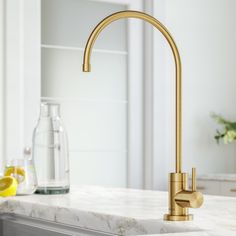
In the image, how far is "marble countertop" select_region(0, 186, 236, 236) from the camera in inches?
54.1

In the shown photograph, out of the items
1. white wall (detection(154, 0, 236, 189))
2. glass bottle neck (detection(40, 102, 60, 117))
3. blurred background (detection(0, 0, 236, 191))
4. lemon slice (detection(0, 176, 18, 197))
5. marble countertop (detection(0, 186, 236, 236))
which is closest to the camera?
marble countertop (detection(0, 186, 236, 236))

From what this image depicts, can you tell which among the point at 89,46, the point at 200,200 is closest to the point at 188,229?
the point at 200,200

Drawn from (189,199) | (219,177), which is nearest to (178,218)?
(189,199)

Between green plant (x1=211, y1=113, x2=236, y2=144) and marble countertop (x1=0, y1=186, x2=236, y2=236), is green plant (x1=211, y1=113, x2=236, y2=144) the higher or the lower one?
the higher one

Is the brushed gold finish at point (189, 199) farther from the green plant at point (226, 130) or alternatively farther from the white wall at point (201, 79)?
the green plant at point (226, 130)

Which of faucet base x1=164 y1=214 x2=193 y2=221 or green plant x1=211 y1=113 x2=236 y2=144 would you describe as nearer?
faucet base x1=164 y1=214 x2=193 y2=221

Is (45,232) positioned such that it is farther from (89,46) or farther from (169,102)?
(169,102)

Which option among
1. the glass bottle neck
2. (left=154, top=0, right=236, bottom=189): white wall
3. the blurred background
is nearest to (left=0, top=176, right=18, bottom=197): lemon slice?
the glass bottle neck

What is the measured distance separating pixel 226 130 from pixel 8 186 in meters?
2.64

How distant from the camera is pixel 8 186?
2.18 m

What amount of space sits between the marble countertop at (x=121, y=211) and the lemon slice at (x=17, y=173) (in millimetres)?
81

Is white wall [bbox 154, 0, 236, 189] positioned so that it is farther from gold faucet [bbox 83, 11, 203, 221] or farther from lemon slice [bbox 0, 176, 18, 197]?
gold faucet [bbox 83, 11, 203, 221]

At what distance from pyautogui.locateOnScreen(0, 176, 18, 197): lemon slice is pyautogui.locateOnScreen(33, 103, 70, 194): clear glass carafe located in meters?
0.10

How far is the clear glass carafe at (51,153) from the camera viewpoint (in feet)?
7.42
